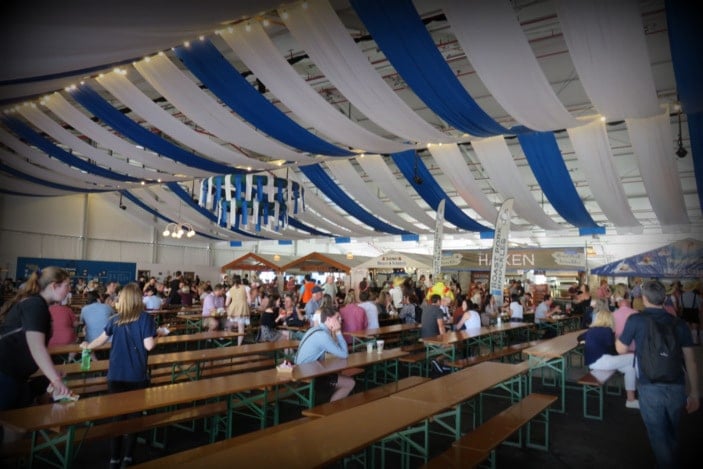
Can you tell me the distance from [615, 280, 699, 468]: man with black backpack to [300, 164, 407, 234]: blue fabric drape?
29.0 ft

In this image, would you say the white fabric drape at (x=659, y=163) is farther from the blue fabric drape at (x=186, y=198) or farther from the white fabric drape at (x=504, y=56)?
the blue fabric drape at (x=186, y=198)

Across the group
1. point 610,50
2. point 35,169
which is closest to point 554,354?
point 610,50

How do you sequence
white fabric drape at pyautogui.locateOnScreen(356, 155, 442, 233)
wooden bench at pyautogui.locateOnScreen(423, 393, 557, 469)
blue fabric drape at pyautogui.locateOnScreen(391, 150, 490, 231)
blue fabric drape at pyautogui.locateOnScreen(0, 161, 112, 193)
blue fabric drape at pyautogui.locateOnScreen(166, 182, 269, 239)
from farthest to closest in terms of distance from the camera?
blue fabric drape at pyautogui.locateOnScreen(166, 182, 269, 239), blue fabric drape at pyautogui.locateOnScreen(0, 161, 112, 193), white fabric drape at pyautogui.locateOnScreen(356, 155, 442, 233), blue fabric drape at pyautogui.locateOnScreen(391, 150, 490, 231), wooden bench at pyautogui.locateOnScreen(423, 393, 557, 469)

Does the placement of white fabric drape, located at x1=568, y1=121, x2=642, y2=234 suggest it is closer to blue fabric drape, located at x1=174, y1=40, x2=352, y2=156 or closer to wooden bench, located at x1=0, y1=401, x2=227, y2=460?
blue fabric drape, located at x1=174, y1=40, x2=352, y2=156

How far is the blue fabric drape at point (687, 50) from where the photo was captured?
12.9 feet

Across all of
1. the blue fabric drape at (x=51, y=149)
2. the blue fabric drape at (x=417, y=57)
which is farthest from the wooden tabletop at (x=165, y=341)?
the blue fabric drape at (x=51, y=149)

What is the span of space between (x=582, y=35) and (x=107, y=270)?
54.6 ft

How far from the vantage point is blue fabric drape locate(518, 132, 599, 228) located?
7.91 metres

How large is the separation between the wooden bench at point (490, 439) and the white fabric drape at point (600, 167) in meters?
5.04

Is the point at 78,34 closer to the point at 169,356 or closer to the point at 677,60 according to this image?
the point at 169,356

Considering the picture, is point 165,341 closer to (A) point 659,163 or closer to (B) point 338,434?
(B) point 338,434

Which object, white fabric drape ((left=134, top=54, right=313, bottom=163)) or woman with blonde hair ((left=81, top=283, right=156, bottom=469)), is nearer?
woman with blonde hair ((left=81, top=283, right=156, bottom=469))

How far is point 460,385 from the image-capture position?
333cm

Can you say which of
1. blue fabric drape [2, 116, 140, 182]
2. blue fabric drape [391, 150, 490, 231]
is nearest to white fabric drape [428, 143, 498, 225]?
blue fabric drape [391, 150, 490, 231]
